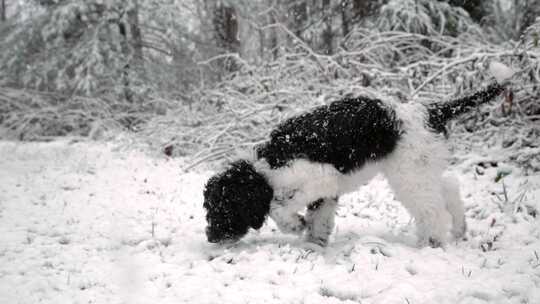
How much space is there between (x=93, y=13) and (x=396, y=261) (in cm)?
1243

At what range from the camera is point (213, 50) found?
45.0ft

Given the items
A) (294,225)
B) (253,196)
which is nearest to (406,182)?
(294,225)

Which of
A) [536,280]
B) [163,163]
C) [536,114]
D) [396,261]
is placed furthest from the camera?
[163,163]

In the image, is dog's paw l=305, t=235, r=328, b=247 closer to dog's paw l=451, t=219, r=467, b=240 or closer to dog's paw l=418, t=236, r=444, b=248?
dog's paw l=418, t=236, r=444, b=248

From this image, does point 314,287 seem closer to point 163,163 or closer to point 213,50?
point 163,163

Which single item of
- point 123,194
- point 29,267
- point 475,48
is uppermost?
point 475,48

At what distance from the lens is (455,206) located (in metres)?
4.11

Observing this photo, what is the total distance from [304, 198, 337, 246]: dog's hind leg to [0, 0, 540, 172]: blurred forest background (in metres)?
2.87

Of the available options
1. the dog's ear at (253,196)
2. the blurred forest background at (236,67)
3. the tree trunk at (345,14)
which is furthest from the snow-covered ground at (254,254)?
the tree trunk at (345,14)

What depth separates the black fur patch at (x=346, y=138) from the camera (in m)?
3.87

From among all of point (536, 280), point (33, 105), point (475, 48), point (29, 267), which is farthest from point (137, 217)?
point (33, 105)

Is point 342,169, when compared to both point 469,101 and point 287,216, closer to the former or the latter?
point 287,216

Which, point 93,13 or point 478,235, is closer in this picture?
point 478,235

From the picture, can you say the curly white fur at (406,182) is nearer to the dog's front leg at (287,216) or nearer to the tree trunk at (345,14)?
the dog's front leg at (287,216)
